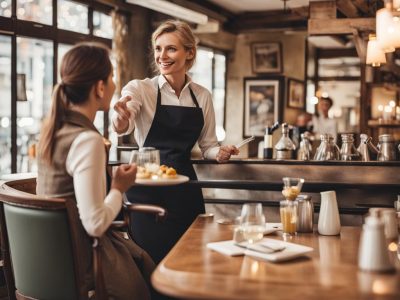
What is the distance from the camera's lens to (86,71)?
2.11 metres

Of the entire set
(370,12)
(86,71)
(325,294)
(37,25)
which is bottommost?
(325,294)

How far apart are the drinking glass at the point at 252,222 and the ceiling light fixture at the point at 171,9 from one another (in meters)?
5.11

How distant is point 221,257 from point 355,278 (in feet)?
1.47

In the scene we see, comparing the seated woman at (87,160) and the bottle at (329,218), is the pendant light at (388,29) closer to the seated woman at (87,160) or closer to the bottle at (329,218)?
the bottle at (329,218)

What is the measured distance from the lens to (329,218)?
2.38 metres

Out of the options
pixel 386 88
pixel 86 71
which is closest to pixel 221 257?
pixel 86 71

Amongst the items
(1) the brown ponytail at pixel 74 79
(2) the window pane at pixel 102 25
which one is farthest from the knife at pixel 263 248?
(2) the window pane at pixel 102 25

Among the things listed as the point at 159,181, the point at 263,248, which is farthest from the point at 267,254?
the point at 159,181

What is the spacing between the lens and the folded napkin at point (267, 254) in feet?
6.12

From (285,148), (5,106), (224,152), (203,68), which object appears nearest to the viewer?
(224,152)

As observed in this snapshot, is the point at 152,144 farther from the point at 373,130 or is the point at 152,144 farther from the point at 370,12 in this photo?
the point at 373,130

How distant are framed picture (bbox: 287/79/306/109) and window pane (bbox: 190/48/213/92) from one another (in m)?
1.64

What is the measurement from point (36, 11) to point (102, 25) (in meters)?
1.24

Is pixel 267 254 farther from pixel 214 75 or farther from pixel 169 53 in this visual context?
pixel 214 75
